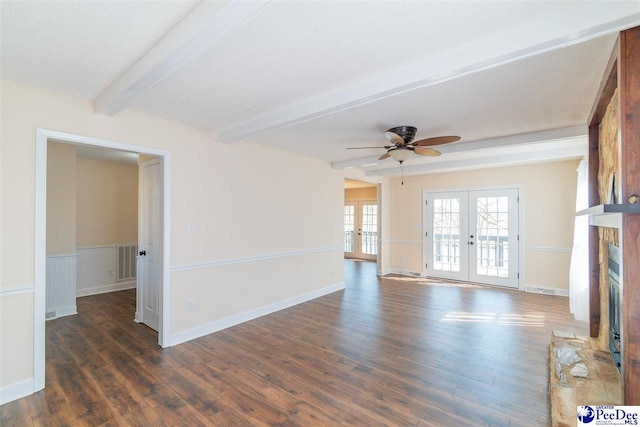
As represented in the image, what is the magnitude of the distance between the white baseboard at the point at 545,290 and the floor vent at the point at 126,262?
765 cm

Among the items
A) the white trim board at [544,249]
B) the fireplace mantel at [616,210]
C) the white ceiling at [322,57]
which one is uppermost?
the white ceiling at [322,57]

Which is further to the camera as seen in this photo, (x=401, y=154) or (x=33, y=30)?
(x=401, y=154)

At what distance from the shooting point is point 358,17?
5.18 ft

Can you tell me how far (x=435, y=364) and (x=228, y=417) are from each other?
1.89 meters

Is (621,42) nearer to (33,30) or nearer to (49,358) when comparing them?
(33,30)

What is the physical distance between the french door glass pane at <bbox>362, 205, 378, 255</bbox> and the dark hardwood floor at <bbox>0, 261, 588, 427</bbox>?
5087 millimetres

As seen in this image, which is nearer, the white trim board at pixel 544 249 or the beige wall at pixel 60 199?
the beige wall at pixel 60 199

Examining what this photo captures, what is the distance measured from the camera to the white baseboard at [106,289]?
5.20 m

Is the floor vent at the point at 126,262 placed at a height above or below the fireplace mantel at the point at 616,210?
below

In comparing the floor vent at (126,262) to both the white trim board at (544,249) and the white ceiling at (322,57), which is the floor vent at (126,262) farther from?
the white trim board at (544,249)

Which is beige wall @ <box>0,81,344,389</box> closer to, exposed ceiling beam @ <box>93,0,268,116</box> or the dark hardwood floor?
the dark hardwood floor

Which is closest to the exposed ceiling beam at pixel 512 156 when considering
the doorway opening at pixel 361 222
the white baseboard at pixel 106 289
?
the doorway opening at pixel 361 222

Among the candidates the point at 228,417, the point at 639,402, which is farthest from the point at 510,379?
the point at 228,417

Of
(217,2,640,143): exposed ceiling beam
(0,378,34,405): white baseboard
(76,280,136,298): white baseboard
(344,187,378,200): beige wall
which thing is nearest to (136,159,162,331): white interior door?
(0,378,34,405): white baseboard
